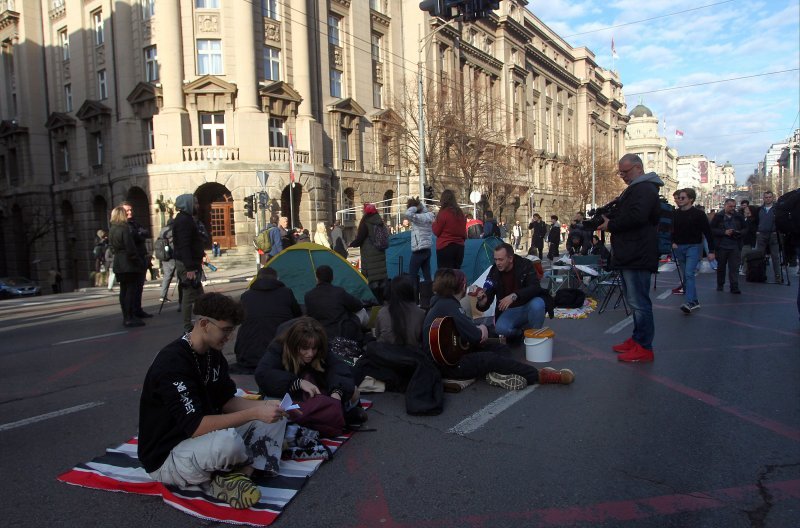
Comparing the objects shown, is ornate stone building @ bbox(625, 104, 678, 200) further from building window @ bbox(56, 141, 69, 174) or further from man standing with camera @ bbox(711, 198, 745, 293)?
man standing with camera @ bbox(711, 198, 745, 293)

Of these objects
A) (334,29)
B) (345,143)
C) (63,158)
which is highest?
(334,29)

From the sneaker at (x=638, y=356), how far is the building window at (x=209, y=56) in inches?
1032

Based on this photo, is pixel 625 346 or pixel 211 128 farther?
pixel 211 128

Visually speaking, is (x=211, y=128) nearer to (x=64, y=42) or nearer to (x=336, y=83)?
(x=336, y=83)

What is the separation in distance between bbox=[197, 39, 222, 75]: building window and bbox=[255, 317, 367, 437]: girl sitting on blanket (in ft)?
86.3

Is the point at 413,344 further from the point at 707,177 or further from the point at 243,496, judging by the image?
the point at 707,177

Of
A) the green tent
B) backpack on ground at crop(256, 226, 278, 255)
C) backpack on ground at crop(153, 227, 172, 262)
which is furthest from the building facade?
the green tent

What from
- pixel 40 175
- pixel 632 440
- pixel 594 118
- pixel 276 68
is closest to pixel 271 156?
pixel 276 68

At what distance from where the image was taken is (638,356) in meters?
6.23

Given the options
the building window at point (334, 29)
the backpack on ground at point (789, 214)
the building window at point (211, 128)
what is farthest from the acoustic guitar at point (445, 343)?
the building window at point (334, 29)

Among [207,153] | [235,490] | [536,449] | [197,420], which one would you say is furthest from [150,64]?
[536,449]

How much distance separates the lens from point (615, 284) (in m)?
10.3

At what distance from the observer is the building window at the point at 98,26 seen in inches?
1265

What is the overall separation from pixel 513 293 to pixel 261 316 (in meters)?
2.98
